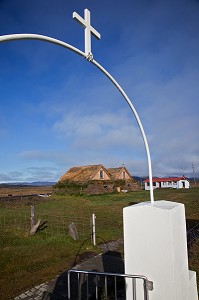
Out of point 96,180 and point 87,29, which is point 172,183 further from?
point 87,29

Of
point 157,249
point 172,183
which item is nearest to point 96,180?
point 172,183

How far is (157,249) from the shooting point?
3.81 meters

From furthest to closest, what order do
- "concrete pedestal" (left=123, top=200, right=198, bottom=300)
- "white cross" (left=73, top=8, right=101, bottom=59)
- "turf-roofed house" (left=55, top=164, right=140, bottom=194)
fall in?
"turf-roofed house" (left=55, top=164, right=140, bottom=194)
"white cross" (left=73, top=8, right=101, bottom=59)
"concrete pedestal" (left=123, top=200, right=198, bottom=300)

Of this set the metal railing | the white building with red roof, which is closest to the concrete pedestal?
the metal railing

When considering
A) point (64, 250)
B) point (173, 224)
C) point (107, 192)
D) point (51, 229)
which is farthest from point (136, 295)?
point (107, 192)

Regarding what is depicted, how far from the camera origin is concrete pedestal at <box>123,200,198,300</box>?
3727 millimetres

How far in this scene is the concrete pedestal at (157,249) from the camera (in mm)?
3727

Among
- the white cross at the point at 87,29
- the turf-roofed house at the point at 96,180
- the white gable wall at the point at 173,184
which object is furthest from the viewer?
the white gable wall at the point at 173,184

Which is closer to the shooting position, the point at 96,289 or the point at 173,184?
the point at 96,289

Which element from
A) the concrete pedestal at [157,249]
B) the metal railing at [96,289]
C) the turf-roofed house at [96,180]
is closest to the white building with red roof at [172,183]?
the turf-roofed house at [96,180]

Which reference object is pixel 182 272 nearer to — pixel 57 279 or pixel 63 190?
pixel 57 279

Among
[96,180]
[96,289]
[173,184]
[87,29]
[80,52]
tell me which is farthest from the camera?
[173,184]

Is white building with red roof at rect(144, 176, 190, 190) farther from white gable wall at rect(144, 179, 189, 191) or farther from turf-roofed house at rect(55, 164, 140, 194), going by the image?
turf-roofed house at rect(55, 164, 140, 194)

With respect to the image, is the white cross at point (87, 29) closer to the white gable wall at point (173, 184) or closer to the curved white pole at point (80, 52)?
the curved white pole at point (80, 52)
